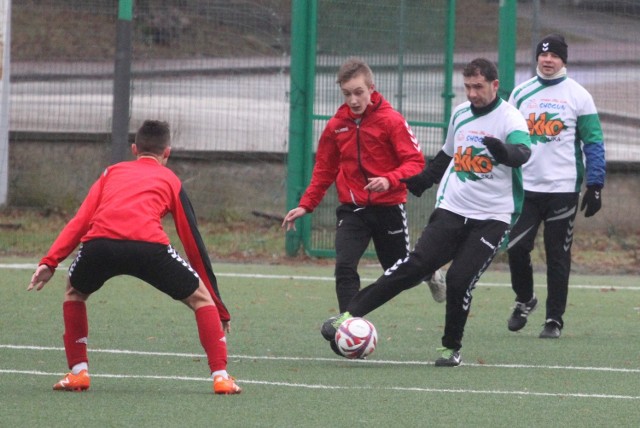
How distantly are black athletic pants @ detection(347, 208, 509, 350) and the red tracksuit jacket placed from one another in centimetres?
44

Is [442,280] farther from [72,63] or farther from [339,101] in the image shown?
[72,63]

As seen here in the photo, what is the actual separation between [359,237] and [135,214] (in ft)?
7.41

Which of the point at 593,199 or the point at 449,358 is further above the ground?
the point at 593,199

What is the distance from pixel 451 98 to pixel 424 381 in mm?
7124

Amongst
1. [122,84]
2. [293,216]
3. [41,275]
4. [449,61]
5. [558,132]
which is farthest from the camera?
[122,84]

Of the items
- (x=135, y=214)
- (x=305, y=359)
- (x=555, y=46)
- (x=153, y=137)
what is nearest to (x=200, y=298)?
(x=135, y=214)

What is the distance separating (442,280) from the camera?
939 cm

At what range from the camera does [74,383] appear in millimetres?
6504

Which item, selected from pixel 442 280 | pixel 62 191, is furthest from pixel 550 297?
pixel 62 191

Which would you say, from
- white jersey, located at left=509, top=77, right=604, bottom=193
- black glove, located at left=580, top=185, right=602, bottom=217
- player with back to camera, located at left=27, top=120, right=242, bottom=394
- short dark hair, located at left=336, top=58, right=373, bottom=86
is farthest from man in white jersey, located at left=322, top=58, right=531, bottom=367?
player with back to camera, located at left=27, top=120, right=242, bottom=394

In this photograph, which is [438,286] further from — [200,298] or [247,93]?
[247,93]

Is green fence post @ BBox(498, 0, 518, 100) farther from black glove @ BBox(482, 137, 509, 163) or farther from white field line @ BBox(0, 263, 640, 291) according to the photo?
black glove @ BBox(482, 137, 509, 163)

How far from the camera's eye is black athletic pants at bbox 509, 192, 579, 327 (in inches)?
350

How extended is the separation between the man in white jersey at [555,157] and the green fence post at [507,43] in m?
4.60
